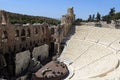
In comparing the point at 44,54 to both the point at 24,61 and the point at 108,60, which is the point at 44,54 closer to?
the point at 24,61

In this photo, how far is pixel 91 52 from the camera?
32.8 meters

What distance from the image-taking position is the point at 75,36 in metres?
38.8

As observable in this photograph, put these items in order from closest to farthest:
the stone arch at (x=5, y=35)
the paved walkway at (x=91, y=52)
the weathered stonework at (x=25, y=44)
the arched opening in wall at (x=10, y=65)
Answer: the paved walkway at (x=91, y=52), the arched opening in wall at (x=10, y=65), the weathered stonework at (x=25, y=44), the stone arch at (x=5, y=35)

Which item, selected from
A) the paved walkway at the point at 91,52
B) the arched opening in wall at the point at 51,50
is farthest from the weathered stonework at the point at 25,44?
the paved walkway at the point at 91,52

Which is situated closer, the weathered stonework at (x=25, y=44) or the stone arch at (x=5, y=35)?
the weathered stonework at (x=25, y=44)

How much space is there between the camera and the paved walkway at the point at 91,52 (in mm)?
26734


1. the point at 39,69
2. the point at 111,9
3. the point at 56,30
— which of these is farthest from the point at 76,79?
the point at 111,9

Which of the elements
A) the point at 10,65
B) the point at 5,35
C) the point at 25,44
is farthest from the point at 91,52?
the point at 5,35

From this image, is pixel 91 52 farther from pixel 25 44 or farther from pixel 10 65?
pixel 10 65

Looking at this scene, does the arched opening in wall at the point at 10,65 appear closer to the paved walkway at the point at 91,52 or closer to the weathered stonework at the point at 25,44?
the weathered stonework at the point at 25,44

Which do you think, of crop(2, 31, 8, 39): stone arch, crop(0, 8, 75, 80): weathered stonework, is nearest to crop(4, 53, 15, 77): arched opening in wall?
crop(0, 8, 75, 80): weathered stonework

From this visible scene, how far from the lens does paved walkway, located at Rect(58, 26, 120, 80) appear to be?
2673 centimetres

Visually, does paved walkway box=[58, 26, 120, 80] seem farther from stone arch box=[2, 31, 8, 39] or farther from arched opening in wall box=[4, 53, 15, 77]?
stone arch box=[2, 31, 8, 39]

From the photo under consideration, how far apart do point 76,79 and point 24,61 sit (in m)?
7.87
